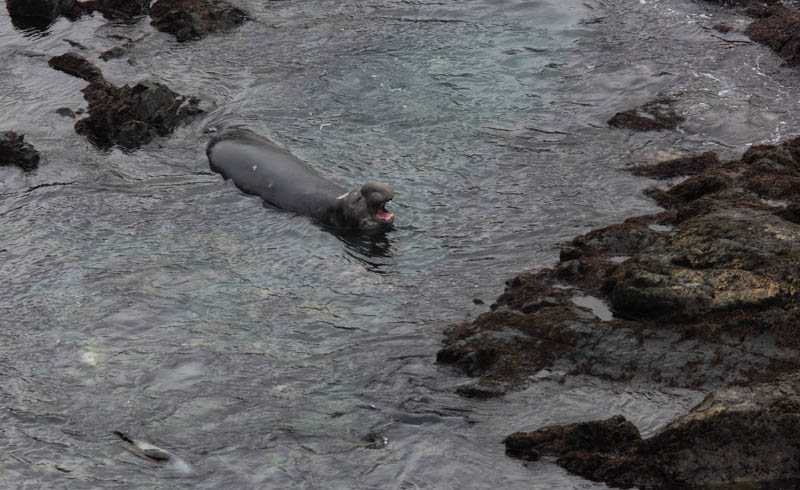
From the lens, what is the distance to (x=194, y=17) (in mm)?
14633

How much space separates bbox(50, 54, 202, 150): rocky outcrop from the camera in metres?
11.8

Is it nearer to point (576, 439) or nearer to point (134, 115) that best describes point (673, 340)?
point (576, 439)

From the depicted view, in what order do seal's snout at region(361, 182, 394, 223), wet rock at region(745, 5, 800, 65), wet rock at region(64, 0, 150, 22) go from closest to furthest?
seal's snout at region(361, 182, 394, 223) < wet rock at region(745, 5, 800, 65) < wet rock at region(64, 0, 150, 22)

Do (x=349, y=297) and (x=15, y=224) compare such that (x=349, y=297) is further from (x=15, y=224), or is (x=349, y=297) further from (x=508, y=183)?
(x=15, y=224)

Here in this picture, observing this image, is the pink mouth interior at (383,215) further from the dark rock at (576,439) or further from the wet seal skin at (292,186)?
the dark rock at (576,439)

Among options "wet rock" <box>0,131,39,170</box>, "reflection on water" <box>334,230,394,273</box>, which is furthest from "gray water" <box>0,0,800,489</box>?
"wet rock" <box>0,131,39,170</box>

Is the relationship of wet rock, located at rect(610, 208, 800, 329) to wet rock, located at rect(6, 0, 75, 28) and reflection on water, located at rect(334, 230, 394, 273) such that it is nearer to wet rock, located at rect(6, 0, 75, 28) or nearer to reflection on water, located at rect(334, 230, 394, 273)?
reflection on water, located at rect(334, 230, 394, 273)

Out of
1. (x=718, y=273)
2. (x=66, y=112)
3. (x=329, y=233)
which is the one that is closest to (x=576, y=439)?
(x=718, y=273)

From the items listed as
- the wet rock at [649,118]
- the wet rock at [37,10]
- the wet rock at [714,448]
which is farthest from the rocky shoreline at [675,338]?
the wet rock at [37,10]

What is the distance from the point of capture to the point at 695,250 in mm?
7480

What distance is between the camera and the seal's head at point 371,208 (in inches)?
385

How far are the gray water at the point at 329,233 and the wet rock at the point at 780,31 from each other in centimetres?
26

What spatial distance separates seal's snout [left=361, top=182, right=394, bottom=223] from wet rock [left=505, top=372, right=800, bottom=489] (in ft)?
14.2

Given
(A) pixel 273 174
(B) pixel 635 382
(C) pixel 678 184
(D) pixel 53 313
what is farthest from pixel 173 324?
(C) pixel 678 184
